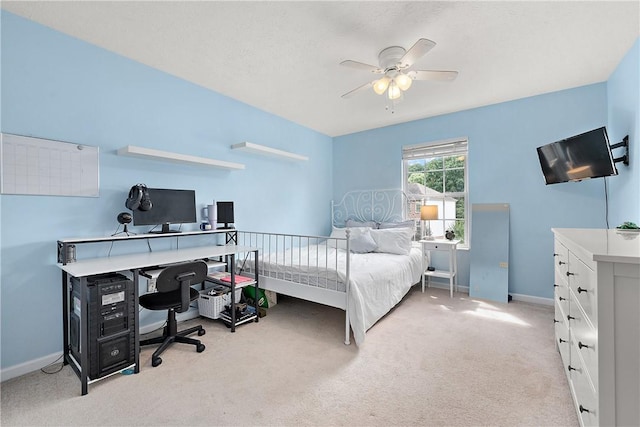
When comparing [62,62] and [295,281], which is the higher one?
[62,62]

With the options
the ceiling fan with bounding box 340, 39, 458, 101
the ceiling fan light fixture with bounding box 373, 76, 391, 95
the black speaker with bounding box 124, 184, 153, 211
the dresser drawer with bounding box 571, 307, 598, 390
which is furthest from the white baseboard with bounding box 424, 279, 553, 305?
the black speaker with bounding box 124, 184, 153, 211

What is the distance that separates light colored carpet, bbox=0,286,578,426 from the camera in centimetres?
158

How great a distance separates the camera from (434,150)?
4.11 m

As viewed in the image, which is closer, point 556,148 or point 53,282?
point 53,282

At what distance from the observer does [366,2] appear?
1831mm

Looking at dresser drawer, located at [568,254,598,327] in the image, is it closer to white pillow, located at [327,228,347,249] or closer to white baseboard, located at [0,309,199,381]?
white pillow, located at [327,228,347,249]

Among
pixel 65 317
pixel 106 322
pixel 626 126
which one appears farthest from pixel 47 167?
pixel 626 126

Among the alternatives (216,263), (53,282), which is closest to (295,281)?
(216,263)

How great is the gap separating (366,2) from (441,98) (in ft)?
6.46

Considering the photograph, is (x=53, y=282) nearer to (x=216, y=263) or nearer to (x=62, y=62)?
(x=216, y=263)

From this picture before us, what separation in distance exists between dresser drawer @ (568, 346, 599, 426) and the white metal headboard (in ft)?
9.46

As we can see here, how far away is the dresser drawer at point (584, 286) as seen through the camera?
1088 millimetres

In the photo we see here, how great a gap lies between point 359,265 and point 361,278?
0.43m

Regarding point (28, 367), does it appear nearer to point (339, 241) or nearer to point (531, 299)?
point (339, 241)
